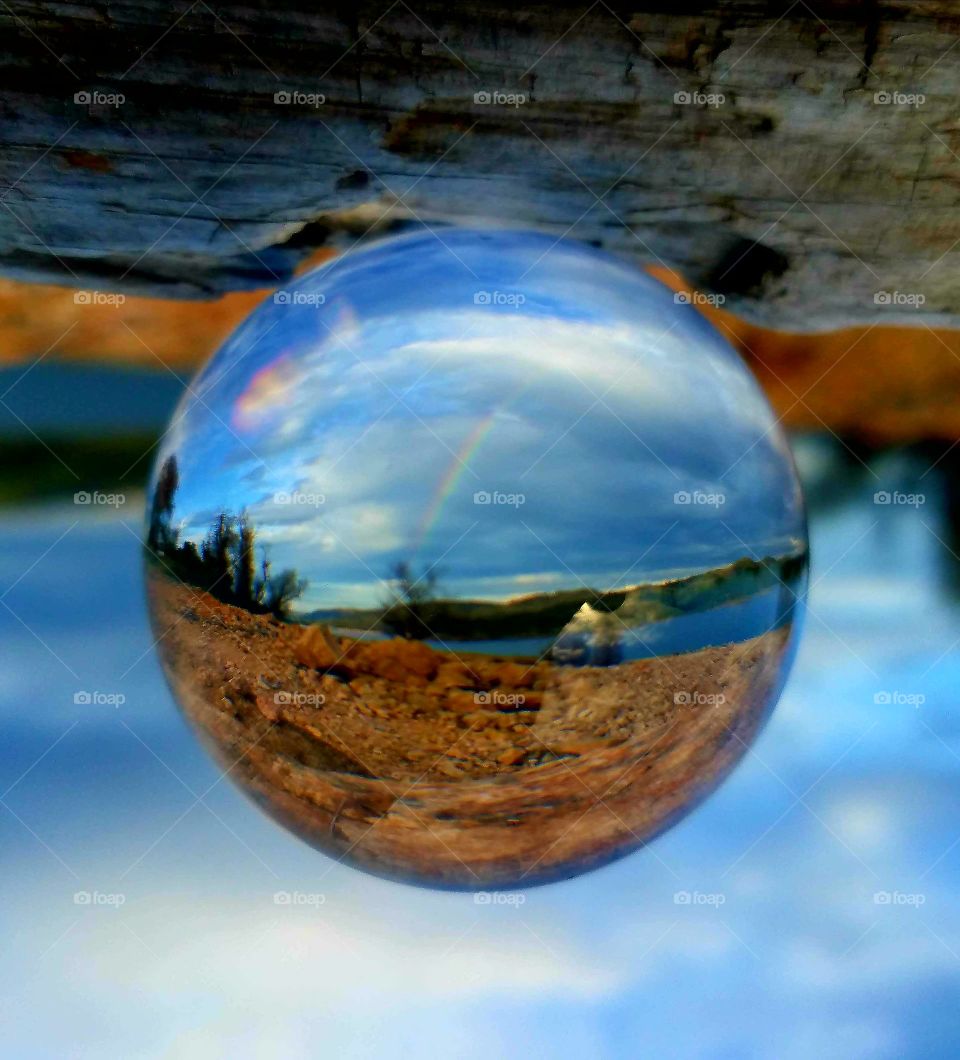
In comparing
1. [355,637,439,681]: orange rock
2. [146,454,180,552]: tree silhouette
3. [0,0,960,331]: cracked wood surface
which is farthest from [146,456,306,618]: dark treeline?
[0,0,960,331]: cracked wood surface

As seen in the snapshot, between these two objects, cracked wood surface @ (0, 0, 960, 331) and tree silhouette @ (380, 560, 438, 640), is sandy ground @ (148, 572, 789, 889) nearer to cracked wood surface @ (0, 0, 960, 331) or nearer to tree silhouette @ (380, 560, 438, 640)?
tree silhouette @ (380, 560, 438, 640)

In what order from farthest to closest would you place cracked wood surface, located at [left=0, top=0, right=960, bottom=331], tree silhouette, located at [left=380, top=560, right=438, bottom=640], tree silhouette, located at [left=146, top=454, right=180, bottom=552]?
cracked wood surface, located at [left=0, top=0, right=960, bottom=331], tree silhouette, located at [left=146, top=454, right=180, bottom=552], tree silhouette, located at [left=380, top=560, right=438, bottom=640]

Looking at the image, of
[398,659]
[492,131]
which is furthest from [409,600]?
[492,131]

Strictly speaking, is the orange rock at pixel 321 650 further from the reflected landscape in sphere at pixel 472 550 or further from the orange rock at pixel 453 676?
the orange rock at pixel 453 676

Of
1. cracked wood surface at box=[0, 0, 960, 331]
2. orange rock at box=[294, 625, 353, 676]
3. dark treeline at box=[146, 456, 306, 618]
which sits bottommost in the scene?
orange rock at box=[294, 625, 353, 676]

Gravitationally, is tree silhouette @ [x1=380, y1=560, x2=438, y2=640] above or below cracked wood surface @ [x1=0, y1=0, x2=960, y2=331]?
below

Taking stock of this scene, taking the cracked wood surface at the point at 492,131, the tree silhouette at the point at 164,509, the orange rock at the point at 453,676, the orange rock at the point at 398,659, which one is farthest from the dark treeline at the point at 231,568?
the cracked wood surface at the point at 492,131

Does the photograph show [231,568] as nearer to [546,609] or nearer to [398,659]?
[398,659]
